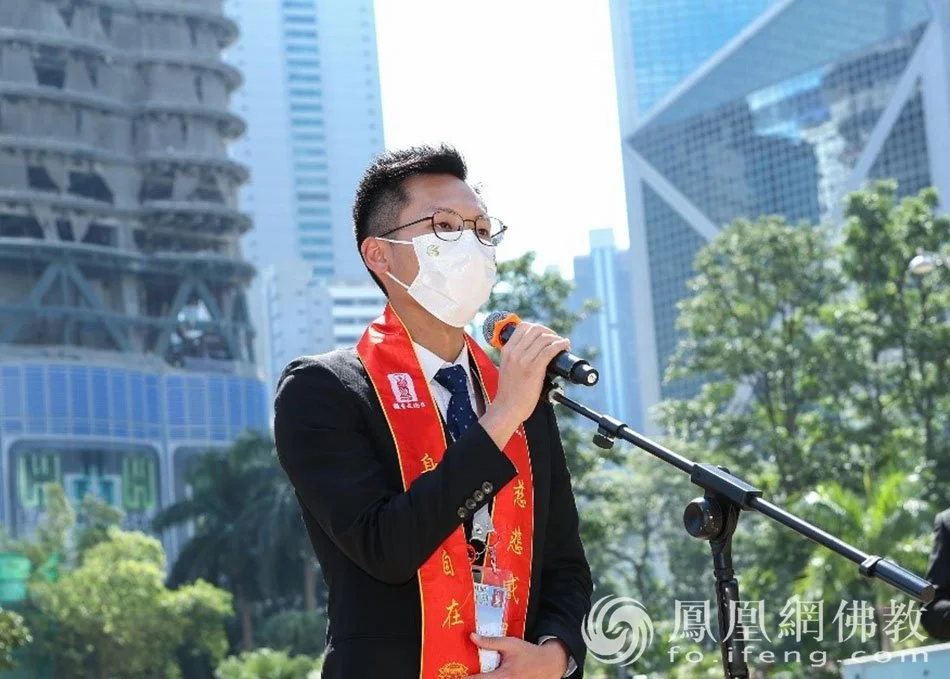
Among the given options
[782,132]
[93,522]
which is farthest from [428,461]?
[782,132]

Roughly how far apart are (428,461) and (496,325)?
28 centimetres

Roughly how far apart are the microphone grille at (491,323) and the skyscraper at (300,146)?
315 feet

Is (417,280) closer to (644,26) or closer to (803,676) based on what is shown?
(803,676)

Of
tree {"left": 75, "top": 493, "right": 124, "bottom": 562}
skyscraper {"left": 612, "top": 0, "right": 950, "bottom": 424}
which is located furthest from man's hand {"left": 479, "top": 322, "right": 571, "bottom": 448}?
skyscraper {"left": 612, "top": 0, "right": 950, "bottom": 424}

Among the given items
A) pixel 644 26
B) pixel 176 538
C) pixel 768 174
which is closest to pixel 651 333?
pixel 768 174

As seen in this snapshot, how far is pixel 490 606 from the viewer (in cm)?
263

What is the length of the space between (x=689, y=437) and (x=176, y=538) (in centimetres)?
4429

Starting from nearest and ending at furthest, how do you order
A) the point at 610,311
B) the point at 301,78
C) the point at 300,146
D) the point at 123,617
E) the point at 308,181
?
the point at 123,617, the point at 308,181, the point at 300,146, the point at 301,78, the point at 610,311

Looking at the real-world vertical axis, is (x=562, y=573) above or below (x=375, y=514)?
below

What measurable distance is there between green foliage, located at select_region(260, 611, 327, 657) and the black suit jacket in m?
34.4

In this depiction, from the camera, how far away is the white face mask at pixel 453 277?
2.73m

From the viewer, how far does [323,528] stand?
2.61 metres

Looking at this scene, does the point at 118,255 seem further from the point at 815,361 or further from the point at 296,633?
the point at 815,361

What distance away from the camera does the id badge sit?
258cm
